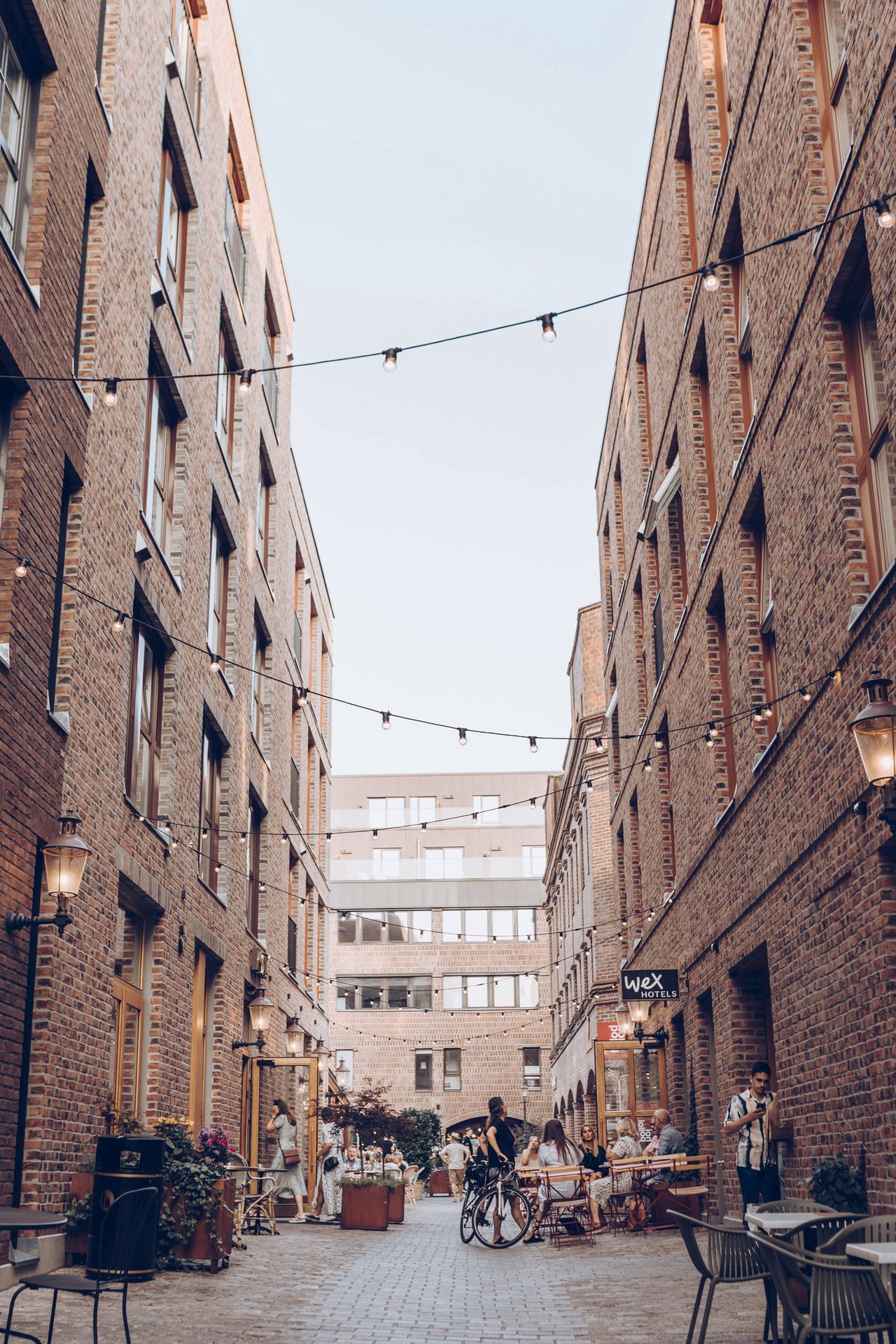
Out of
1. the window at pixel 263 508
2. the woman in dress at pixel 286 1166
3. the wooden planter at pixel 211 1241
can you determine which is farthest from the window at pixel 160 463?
the woman in dress at pixel 286 1166

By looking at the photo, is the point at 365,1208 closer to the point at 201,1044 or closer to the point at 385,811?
the point at 201,1044

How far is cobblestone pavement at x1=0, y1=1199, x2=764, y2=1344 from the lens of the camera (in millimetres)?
8531

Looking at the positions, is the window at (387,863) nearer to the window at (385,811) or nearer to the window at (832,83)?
the window at (385,811)

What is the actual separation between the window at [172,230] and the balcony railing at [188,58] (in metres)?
1.11

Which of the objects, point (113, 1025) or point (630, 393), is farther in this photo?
point (630, 393)

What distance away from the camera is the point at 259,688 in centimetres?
2630

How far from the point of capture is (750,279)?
13.7 meters

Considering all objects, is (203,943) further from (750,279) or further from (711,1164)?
(750,279)

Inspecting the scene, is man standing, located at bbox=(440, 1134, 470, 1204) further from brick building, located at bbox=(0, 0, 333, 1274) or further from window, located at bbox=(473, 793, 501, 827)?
window, located at bbox=(473, 793, 501, 827)

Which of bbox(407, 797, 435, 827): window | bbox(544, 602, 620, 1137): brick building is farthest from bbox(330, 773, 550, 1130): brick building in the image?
bbox(407, 797, 435, 827): window

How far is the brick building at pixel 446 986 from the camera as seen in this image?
5106 centimetres

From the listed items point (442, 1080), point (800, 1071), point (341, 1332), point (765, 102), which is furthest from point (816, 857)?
point (442, 1080)

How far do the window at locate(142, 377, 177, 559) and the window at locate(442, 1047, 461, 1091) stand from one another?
37430 mm

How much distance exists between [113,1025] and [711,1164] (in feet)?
24.1
